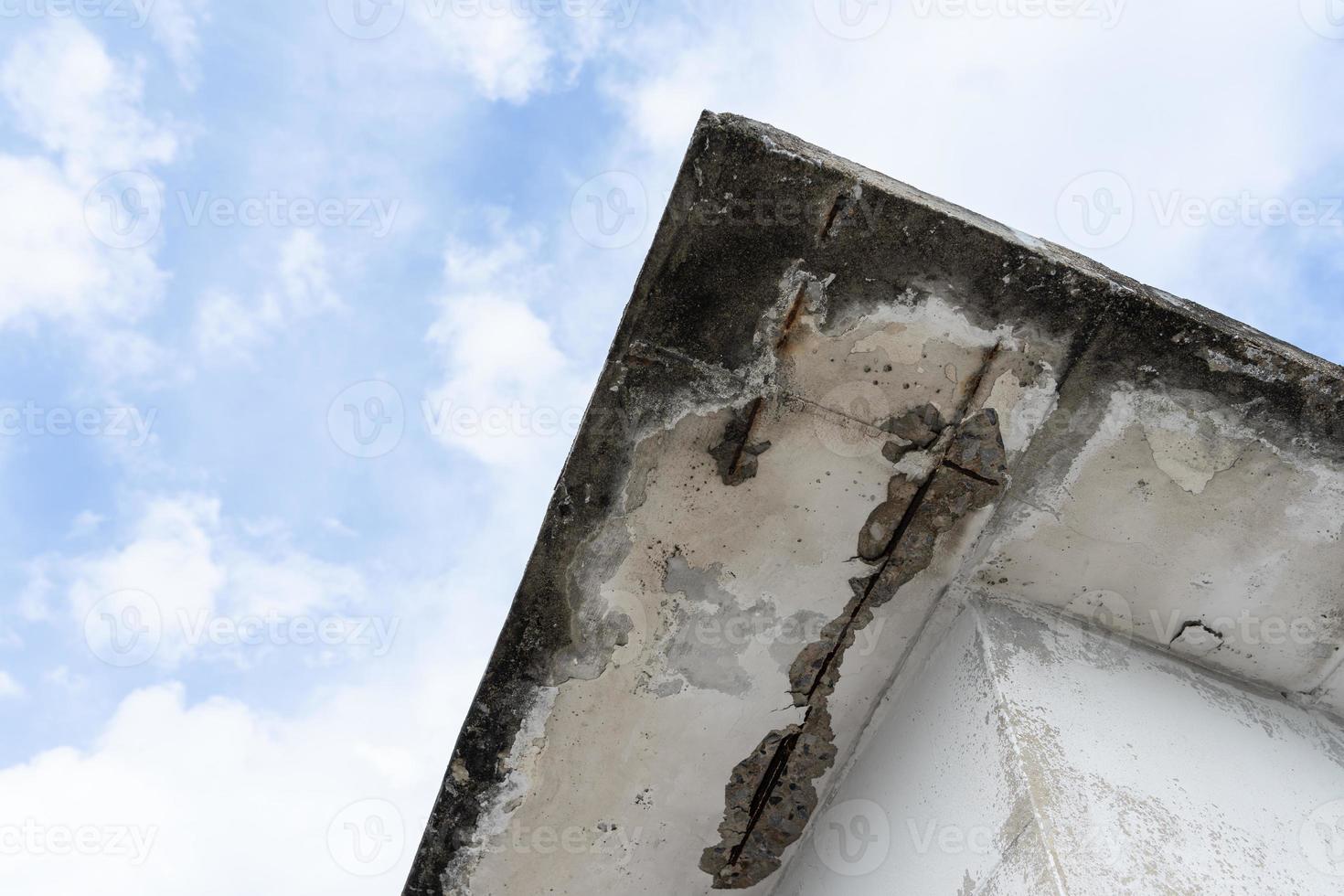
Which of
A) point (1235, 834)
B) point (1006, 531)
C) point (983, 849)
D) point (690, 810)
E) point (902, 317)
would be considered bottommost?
point (690, 810)

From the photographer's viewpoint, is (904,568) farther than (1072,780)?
Yes

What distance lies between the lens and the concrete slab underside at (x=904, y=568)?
2256 mm

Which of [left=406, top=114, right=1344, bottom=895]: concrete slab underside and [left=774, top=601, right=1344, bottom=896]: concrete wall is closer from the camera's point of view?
[left=774, top=601, right=1344, bottom=896]: concrete wall

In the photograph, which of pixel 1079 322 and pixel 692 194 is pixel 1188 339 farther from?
pixel 692 194

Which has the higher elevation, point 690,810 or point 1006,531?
point 1006,531

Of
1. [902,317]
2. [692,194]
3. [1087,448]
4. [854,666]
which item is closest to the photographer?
[692,194]

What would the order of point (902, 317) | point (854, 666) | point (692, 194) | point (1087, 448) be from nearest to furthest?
point (692, 194)
point (902, 317)
point (1087, 448)
point (854, 666)

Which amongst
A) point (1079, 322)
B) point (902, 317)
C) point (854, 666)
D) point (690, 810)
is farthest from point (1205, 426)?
point (690, 810)

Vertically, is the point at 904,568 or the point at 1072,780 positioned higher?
the point at 904,568

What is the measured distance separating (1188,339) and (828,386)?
0.93m

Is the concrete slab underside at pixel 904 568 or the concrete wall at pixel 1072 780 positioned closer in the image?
the concrete wall at pixel 1072 780

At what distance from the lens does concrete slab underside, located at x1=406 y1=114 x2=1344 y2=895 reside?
2256mm

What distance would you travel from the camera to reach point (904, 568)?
8.74ft

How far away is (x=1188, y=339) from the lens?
93.7 inches
